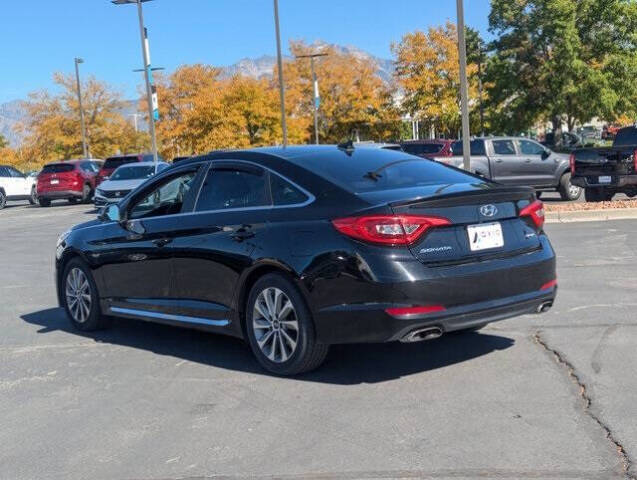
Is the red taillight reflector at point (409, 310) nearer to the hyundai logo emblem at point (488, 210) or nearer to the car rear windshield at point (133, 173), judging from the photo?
the hyundai logo emblem at point (488, 210)

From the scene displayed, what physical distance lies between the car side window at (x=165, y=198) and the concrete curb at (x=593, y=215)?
10049 millimetres

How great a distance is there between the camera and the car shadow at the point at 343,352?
5734 mm

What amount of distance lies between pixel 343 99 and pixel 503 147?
3447 cm

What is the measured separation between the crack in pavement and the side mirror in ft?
12.0

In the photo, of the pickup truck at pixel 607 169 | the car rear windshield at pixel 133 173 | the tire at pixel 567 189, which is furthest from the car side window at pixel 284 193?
the car rear windshield at pixel 133 173

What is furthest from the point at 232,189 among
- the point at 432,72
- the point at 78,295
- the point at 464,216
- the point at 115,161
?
the point at 432,72

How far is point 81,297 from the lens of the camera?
7.59 meters

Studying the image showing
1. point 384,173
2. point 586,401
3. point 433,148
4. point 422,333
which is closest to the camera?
point 586,401

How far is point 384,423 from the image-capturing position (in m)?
4.64

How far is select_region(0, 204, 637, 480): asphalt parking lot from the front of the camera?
410cm

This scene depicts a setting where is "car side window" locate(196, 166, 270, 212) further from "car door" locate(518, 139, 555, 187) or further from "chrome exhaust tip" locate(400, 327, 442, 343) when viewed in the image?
"car door" locate(518, 139, 555, 187)

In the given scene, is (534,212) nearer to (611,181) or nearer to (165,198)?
(165,198)

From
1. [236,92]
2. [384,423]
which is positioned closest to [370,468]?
[384,423]

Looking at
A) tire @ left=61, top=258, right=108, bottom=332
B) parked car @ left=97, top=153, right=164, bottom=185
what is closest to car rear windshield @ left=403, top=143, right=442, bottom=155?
parked car @ left=97, top=153, right=164, bottom=185
